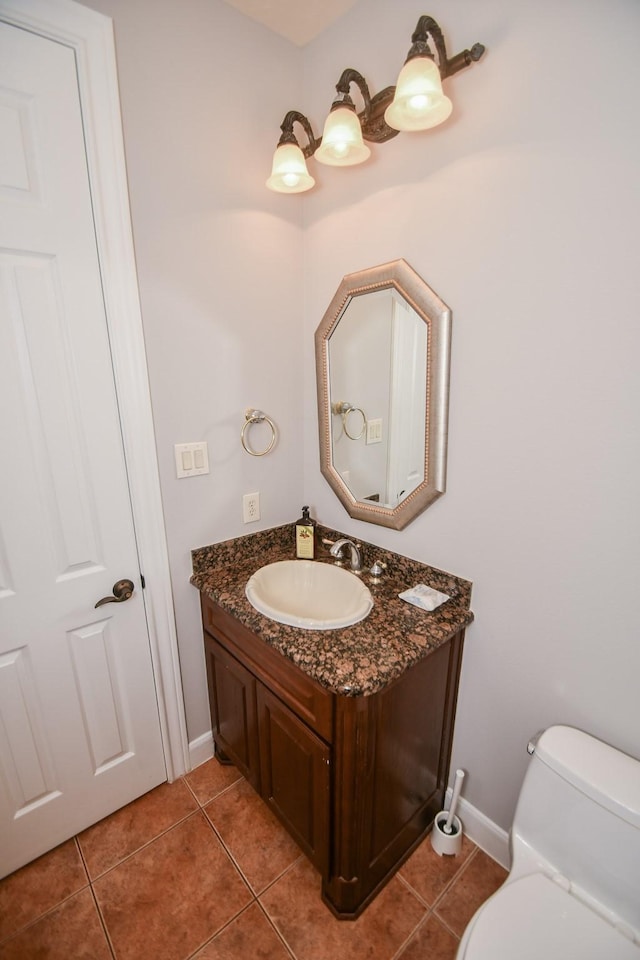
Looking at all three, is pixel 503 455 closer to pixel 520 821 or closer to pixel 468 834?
pixel 520 821

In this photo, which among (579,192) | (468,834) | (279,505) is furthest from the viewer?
(279,505)

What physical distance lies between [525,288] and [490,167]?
325 millimetres

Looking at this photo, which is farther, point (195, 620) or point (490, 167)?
point (195, 620)

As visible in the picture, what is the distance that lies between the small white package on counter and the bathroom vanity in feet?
0.07

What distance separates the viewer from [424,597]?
126 cm

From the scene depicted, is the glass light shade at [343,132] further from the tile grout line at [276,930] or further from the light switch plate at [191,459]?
the tile grout line at [276,930]

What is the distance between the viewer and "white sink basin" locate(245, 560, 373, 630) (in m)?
1.36

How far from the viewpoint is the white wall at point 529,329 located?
→ 33.9 inches

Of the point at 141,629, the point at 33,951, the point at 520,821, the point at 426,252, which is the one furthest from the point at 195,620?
the point at 426,252

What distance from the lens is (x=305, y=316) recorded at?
1.60 meters

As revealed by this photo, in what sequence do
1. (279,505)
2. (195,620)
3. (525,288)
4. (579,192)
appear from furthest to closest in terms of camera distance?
(279,505), (195,620), (525,288), (579,192)

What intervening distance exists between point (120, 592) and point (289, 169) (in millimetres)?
1414

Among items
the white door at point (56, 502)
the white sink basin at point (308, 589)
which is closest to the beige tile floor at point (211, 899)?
the white door at point (56, 502)

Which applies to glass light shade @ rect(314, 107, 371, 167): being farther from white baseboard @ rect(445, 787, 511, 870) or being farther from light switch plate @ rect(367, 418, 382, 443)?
white baseboard @ rect(445, 787, 511, 870)
